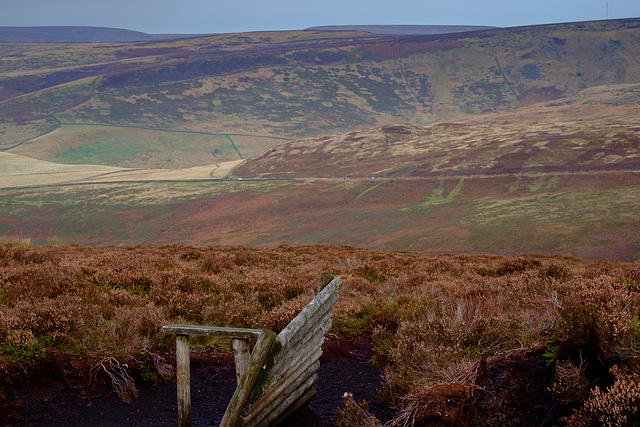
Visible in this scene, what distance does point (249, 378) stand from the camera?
4449 mm

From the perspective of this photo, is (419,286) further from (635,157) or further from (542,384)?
(635,157)

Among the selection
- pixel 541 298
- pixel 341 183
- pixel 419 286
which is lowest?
pixel 341 183

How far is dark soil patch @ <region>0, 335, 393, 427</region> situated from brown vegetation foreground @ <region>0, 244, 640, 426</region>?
109mm

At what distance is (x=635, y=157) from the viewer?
67000 mm

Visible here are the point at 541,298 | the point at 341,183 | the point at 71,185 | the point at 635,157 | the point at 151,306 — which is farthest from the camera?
the point at 71,185

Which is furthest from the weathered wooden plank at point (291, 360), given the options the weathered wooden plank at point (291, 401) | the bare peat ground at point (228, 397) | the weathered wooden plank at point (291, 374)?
the bare peat ground at point (228, 397)

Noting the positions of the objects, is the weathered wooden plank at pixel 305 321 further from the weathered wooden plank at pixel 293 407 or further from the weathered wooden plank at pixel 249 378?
the weathered wooden plank at pixel 293 407

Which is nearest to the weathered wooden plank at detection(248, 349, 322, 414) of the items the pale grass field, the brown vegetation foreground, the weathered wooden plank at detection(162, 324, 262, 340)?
the weathered wooden plank at detection(162, 324, 262, 340)

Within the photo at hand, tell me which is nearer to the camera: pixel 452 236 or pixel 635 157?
pixel 452 236

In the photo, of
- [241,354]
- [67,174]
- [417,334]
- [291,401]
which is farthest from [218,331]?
[67,174]

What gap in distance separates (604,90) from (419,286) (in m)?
204

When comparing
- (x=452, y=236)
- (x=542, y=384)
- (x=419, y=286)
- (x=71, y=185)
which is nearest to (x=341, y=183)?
(x=452, y=236)

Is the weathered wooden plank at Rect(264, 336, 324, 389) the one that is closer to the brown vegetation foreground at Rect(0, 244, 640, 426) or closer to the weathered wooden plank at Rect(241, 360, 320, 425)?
the weathered wooden plank at Rect(241, 360, 320, 425)

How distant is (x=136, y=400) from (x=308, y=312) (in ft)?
9.09
